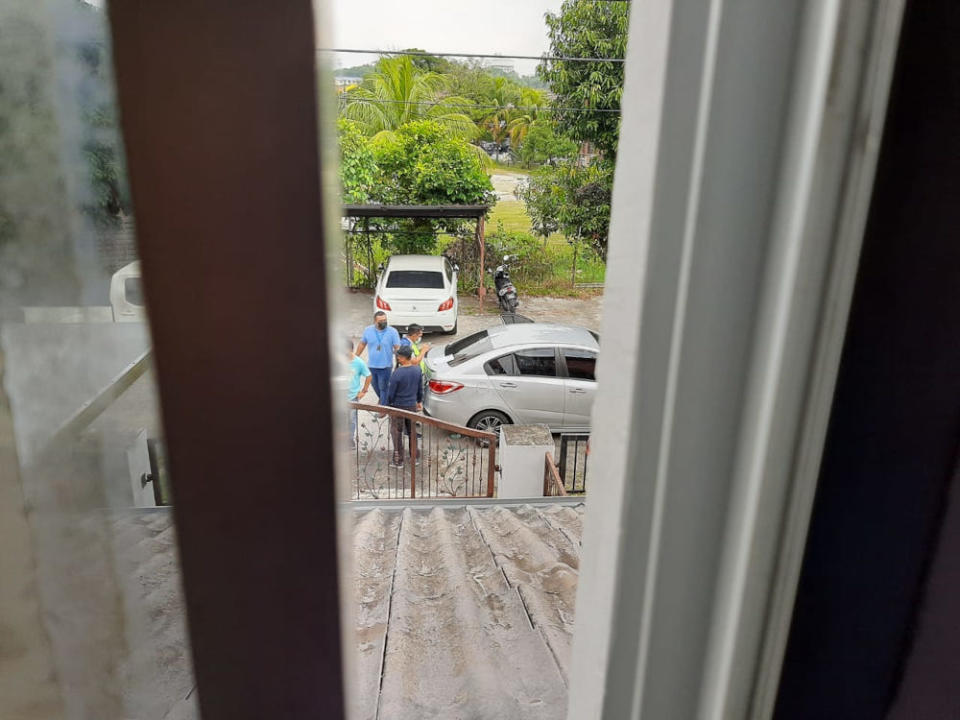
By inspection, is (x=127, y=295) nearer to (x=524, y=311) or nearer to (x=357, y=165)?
(x=357, y=165)

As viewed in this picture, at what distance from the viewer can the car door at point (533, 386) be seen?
539cm

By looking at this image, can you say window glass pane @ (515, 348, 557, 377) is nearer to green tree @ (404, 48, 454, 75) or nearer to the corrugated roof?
the corrugated roof

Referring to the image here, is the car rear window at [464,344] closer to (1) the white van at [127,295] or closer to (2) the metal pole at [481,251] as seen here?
(2) the metal pole at [481,251]

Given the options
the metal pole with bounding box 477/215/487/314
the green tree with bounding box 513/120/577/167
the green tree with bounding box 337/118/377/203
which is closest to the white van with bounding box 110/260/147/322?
the green tree with bounding box 337/118/377/203

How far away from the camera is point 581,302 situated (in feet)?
36.7

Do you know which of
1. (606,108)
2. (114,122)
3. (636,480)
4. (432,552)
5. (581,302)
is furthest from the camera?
(581,302)

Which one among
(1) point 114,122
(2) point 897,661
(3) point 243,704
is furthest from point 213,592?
(2) point 897,661

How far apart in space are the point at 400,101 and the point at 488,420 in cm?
697

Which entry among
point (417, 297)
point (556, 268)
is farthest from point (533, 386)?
point (556, 268)

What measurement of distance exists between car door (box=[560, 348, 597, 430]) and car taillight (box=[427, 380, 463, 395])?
951 mm

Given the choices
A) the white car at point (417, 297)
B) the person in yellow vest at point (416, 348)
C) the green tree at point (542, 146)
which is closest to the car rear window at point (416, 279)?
the white car at point (417, 297)

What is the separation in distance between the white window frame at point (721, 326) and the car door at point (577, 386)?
4.93m

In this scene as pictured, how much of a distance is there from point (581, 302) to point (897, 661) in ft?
35.5

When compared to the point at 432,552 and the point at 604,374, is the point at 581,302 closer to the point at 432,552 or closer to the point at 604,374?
the point at 432,552
